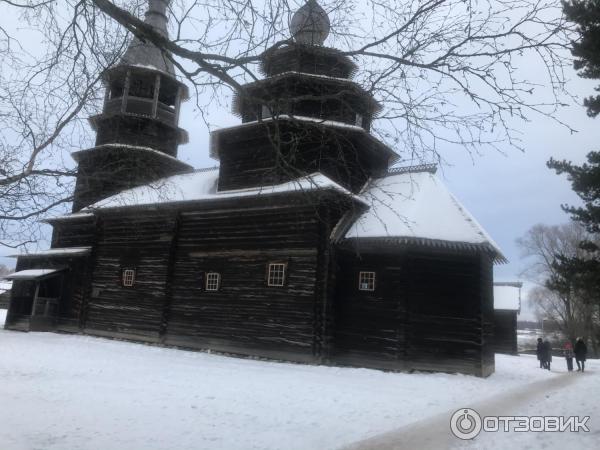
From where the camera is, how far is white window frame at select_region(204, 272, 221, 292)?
1820cm

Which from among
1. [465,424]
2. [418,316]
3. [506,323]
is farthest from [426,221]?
[506,323]

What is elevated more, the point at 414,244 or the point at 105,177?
the point at 414,244

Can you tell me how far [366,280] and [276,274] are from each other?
3059 mm

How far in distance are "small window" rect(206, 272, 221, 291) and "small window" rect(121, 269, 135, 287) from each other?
409 cm

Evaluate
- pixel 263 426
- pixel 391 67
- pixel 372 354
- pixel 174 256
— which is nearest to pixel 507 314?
pixel 372 354

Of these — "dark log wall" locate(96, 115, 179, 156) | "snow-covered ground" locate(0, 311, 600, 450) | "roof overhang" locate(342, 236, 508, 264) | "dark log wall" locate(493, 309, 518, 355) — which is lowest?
"snow-covered ground" locate(0, 311, 600, 450)

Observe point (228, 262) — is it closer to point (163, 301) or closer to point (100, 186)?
point (163, 301)

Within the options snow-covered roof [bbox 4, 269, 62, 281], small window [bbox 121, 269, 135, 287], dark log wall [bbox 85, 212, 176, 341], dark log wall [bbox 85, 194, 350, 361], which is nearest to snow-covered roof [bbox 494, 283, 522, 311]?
dark log wall [bbox 85, 194, 350, 361]

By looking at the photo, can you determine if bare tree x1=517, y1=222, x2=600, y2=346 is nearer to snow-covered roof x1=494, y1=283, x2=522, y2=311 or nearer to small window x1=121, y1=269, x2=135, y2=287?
snow-covered roof x1=494, y1=283, x2=522, y2=311

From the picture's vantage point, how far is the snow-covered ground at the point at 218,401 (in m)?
6.86

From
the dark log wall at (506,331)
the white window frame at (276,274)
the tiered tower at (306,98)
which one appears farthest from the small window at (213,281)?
the dark log wall at (506,331)

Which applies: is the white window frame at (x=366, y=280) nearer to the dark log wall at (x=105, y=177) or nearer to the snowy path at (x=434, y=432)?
the snowy path at (x=434, y=432)

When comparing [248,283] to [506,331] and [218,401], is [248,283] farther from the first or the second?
[506,331]

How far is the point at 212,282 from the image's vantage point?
60.5 ft
